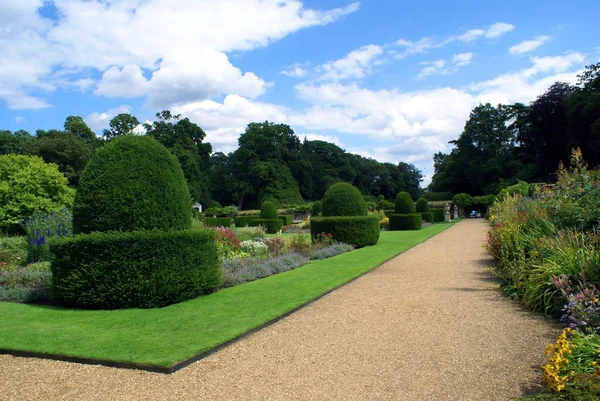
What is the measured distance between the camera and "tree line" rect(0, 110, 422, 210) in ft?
131

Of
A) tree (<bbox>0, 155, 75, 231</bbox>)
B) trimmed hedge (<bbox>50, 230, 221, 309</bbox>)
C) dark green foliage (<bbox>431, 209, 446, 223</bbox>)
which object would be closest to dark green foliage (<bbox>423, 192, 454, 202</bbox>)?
dark green foliage (<bbox>431, 209, 446, 223</bbox>)

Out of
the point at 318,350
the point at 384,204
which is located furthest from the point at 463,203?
the point at 318,350

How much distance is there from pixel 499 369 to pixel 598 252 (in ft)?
9.25

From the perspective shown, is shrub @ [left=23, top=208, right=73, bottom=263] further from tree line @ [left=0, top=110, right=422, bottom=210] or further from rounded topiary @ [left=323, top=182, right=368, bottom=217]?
tree line @ [left=0, top=110, right=422, bottom=210]

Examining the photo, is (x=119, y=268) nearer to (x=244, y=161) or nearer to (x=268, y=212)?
(x=268, y=212)

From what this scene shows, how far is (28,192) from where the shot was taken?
23.1 m

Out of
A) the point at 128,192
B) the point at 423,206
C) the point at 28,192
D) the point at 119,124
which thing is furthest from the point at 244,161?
the point at 128,192

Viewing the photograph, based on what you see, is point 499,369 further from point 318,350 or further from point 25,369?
point 25,369

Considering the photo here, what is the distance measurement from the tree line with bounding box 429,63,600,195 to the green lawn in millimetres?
45084

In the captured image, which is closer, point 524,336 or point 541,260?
point 524,336

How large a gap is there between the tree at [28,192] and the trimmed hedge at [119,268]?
1818 cm

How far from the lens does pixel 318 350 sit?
4.80 metres

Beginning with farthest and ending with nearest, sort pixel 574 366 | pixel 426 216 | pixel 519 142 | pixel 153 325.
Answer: pixel 519 142
pixel 426 216
pixel 153 325
pixel 574 366

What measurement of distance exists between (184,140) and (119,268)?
4551 centimetres
